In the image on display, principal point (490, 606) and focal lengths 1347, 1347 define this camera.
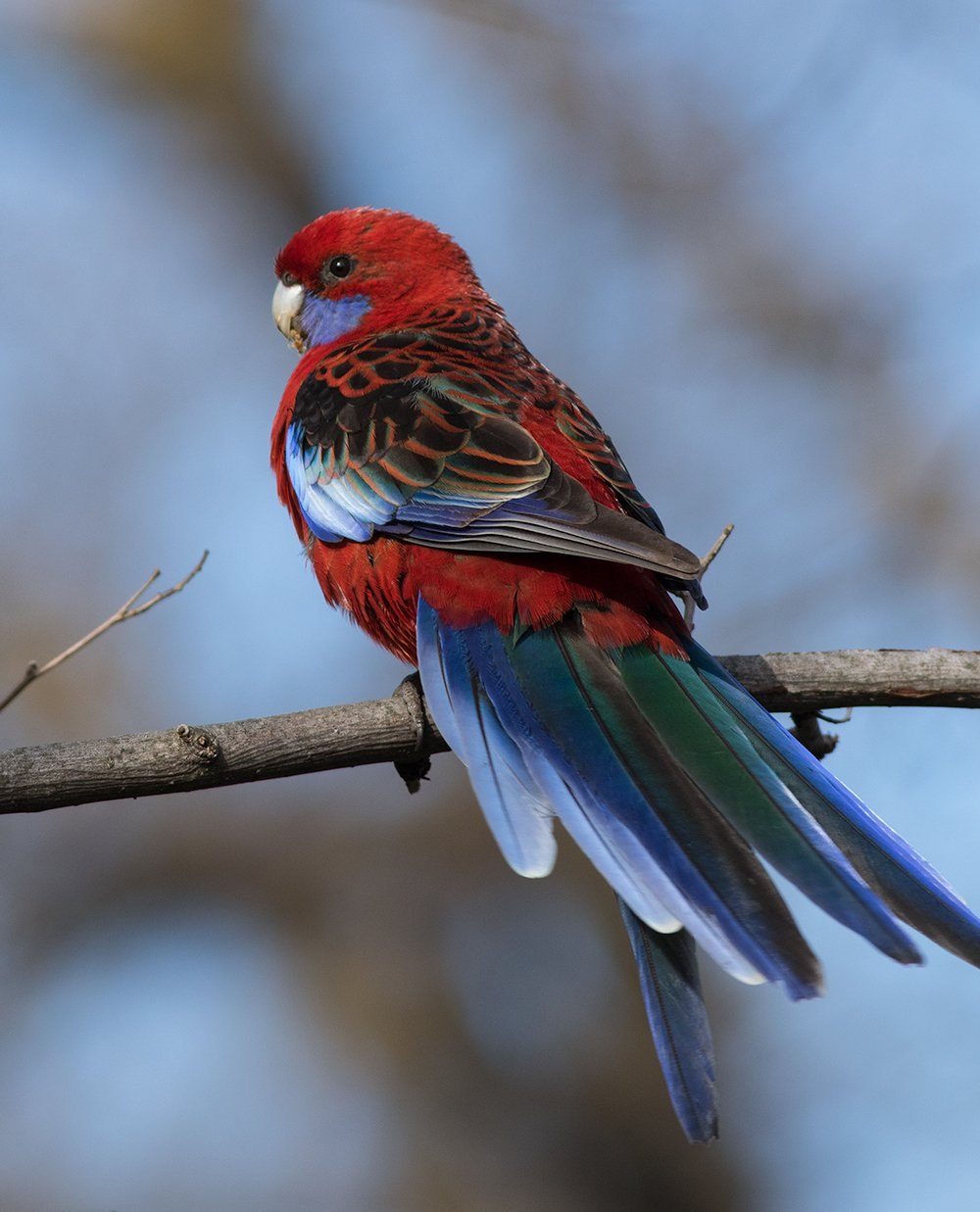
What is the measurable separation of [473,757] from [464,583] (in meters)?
0.56

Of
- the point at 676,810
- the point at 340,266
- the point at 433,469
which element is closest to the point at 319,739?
the point at 676,810

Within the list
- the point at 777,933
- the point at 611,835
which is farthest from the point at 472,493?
the point at 777,933

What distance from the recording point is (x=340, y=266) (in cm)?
523

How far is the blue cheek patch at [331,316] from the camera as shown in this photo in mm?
5129

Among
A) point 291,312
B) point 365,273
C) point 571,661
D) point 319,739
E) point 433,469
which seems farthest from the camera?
point 291,312

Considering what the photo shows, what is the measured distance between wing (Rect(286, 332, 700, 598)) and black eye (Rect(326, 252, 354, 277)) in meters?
0.63

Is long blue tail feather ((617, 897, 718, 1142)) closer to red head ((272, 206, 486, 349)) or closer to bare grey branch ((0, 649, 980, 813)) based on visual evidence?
bare grey branch ((0, 649, 980, 813))

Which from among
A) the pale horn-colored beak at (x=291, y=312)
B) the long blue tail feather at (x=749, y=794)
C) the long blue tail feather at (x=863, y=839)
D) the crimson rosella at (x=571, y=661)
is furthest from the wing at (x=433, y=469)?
the pale horn-colored beak at (x=291, y=312)

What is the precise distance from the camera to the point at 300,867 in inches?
289

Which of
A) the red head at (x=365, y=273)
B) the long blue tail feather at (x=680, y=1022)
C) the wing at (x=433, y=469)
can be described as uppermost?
the red head at (x=365, y=273)

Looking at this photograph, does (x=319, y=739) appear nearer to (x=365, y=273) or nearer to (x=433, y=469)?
(x=433, y=469)

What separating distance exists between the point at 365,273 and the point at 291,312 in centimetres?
38

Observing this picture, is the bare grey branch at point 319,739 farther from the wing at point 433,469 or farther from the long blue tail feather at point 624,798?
the wing at point 433,469

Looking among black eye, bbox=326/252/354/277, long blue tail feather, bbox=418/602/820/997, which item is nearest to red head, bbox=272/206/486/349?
black eye, bbox=326/252/354/277
